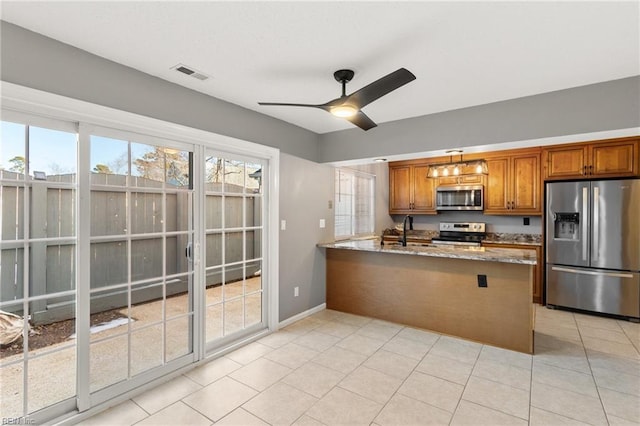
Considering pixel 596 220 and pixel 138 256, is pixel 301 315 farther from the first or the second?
pixel 596 220

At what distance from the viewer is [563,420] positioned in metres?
2.05

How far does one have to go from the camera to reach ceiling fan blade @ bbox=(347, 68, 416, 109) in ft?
6.31

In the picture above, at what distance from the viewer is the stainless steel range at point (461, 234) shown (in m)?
5.26

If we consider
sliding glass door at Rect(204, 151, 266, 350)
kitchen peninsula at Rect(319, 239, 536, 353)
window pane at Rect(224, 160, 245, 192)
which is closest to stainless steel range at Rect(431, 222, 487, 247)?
kitchen peninsula at Rect(319, 239, 536, 353)

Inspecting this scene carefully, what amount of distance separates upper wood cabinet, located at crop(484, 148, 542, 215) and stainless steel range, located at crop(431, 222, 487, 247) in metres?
0.40

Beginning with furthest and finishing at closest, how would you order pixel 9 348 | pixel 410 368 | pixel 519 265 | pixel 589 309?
pixel 589 309
pixel 519 265
pixel 410 368
pixel 9 348

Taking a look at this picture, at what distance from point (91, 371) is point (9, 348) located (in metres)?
0.53

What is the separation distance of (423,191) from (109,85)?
4958mm

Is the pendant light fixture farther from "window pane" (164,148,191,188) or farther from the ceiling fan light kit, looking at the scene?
"window pane" (164,148,191,188)

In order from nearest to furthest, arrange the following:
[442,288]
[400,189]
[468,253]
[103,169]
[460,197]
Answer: [103,169] < [468,253] < [442,288] < [460,197] < [400,189]

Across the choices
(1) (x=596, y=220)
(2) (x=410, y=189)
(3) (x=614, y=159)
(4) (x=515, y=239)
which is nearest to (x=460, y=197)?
(2) (x=410, y=189)

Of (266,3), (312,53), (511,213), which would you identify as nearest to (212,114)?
(312,53)

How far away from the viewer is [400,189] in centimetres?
599

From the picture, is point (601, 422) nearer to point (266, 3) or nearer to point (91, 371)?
point (266, 3)
